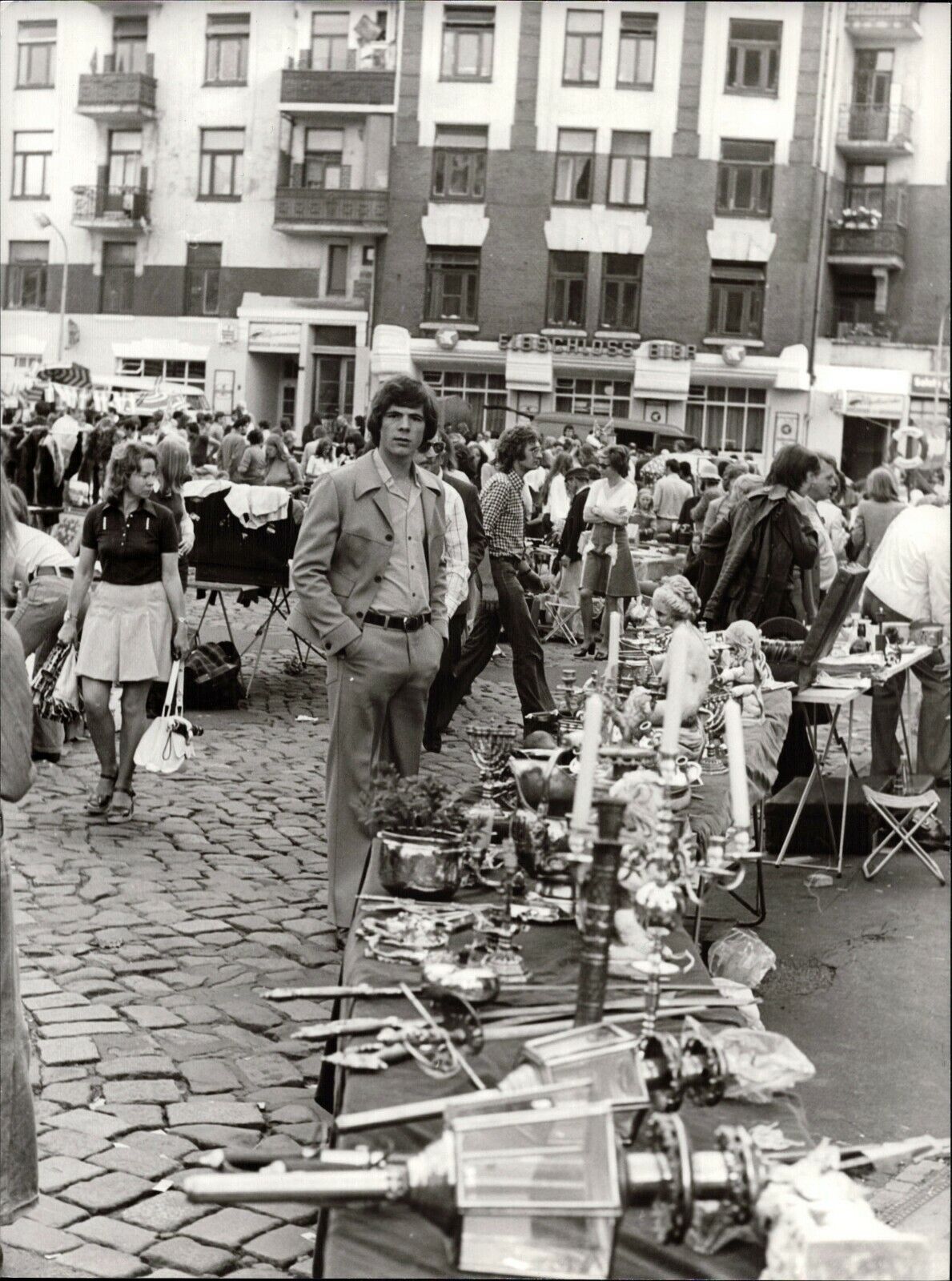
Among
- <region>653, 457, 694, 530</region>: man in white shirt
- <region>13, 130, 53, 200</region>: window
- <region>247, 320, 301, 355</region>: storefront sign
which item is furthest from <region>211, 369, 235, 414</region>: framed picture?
<region>13, 130, 53, 200</region>: window

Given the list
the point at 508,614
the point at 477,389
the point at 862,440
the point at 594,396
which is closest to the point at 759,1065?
the point at 862,440

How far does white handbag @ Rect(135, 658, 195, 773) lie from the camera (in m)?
7.59

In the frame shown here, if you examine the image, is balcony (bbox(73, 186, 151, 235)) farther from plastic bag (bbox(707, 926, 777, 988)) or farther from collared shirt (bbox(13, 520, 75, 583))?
plastic bag (bbox(707, 926, 777, 988))

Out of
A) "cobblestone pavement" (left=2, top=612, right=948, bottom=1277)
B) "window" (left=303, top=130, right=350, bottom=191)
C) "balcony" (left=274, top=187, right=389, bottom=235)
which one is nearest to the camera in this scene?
"cobblestone pavement" (left=2, top=612, right=948, bottom=1277)

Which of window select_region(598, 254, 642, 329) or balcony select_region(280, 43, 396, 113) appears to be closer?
window select_region(598, 254, 642, 329)

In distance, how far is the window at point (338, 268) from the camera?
1878 centimetres

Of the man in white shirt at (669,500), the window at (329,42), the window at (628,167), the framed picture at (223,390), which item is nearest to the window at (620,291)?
the window at (628,167)

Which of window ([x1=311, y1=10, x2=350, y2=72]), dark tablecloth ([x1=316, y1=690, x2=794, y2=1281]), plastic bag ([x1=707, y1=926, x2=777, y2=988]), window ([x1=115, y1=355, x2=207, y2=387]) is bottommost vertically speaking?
plastic bag ([x1=707, y1=926, x2=777, y2=988])

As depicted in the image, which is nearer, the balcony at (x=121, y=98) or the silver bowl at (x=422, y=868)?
the silver bowl at (x=422, y=868)

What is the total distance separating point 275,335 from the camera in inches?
964

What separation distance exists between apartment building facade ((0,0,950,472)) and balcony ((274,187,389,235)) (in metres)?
0.13

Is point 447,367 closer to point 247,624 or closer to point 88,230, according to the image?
point 247,624

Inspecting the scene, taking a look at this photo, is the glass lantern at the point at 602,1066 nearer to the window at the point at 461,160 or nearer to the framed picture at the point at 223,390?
the window at the point at 461,160

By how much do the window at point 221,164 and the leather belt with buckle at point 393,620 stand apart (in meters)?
7.44
